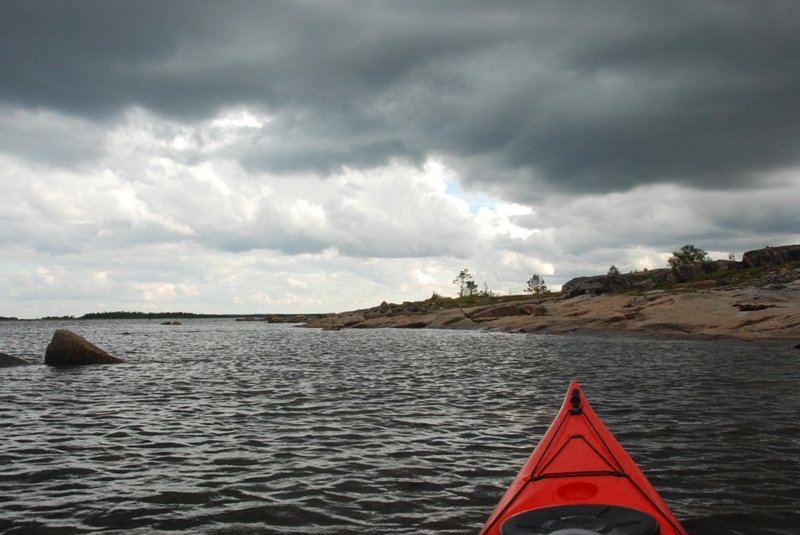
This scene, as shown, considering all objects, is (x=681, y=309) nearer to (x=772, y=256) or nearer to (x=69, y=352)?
(x=69, y=352)

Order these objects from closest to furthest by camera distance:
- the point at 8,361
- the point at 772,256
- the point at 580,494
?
the point at 580,494 < the point at 8,361 < the point at 772,256

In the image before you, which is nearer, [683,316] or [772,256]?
[683,316]

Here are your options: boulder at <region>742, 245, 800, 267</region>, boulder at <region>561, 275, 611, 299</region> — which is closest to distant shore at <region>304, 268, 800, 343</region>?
boulder at <region>561, 275, 611, 299</region>

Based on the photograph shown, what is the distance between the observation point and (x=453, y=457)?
35.8 feet

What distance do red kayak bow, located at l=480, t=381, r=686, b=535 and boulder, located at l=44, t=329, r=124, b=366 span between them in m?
28.1

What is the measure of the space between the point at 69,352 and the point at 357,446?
23.6m

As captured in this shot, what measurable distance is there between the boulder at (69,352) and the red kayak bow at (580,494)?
92.2 feet

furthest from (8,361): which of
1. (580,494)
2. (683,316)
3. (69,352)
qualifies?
(683,316)

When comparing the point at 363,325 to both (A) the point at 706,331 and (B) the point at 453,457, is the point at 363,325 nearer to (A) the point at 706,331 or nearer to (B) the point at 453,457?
(A) the point at 706,331

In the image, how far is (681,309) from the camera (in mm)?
45750

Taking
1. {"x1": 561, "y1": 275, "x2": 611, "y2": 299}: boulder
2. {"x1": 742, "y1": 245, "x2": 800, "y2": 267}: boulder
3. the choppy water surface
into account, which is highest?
{"x1": 742, "y1": 245, "x2": 800, "y2": 267}: boulder

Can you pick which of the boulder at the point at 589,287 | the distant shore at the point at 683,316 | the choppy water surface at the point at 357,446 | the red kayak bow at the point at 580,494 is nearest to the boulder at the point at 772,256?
the distant shore at the point at 683,316

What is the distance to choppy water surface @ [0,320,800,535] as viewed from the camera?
8047mm

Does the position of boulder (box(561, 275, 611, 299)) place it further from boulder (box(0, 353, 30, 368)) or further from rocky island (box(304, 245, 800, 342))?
boulder (box(0, 353, 30, 368))
